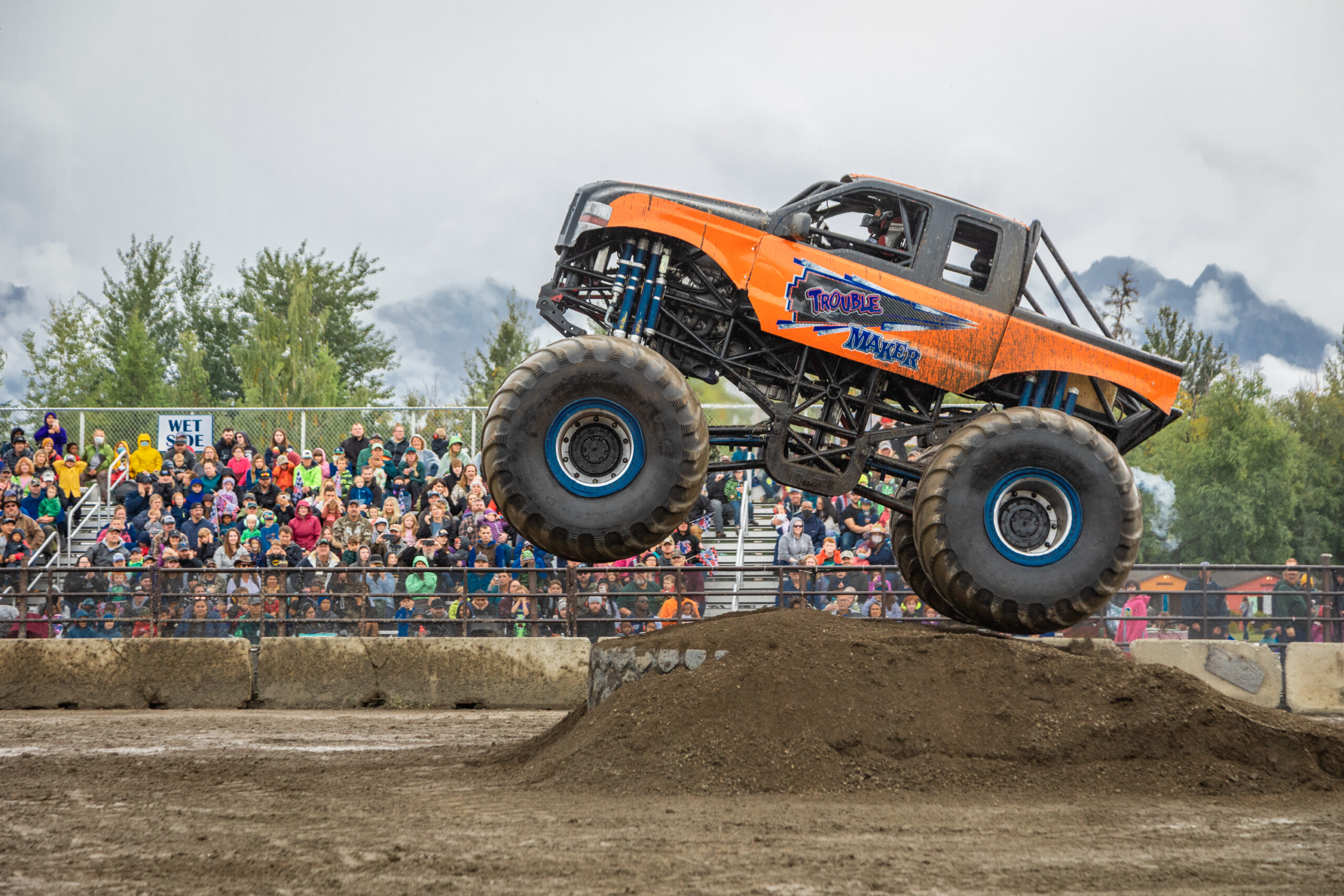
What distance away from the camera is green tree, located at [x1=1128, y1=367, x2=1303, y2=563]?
31062 mm

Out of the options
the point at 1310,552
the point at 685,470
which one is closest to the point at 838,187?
the point at 685,470

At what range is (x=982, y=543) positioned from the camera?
8.18m

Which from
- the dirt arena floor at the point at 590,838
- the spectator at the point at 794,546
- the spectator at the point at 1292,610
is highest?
the spectator at the point at 794,546

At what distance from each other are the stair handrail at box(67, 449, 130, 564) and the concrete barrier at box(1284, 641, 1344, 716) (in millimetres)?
18054

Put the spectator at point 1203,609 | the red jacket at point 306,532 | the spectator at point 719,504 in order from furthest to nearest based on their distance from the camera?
1. the spectator at point 719,504
2. the red jacket at point 306,532
3. the spectator at point 1203,609

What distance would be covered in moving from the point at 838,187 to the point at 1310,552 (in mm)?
28513

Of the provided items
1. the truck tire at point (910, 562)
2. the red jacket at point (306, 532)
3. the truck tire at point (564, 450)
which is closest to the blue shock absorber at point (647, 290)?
the truck tire at point (564, 450)

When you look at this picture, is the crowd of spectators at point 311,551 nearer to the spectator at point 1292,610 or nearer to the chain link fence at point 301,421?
the chain link fence at point 301,421

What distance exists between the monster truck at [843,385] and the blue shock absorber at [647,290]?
A: 0.02 meters

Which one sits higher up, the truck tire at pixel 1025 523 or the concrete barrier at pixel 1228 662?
the truck tire at pixel 1025 523

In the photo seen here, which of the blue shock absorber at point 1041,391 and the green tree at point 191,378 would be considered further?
the green tree at point 191,378

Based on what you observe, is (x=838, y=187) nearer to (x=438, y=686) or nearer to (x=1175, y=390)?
(x=1175, y=390)

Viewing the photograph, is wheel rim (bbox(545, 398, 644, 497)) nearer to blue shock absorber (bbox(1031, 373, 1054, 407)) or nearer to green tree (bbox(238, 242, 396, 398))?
blue shock absorber (bbox(1031, 373, 1054, 407))

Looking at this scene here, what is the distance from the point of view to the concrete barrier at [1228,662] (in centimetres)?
1340
